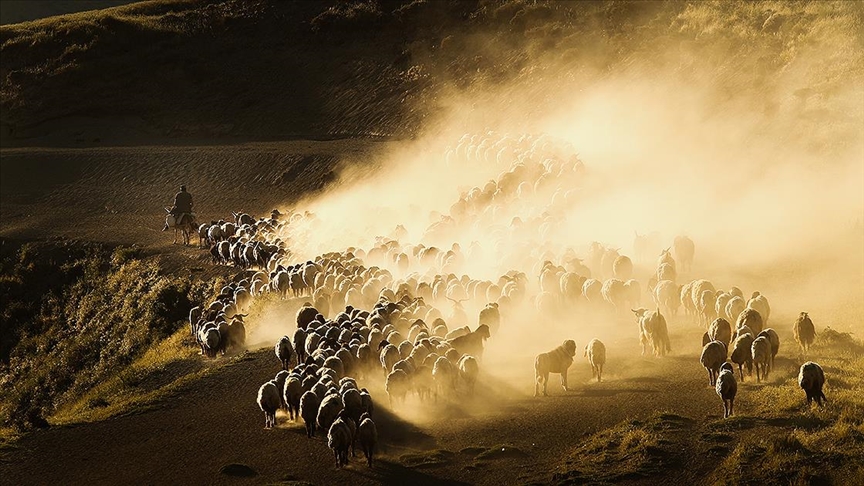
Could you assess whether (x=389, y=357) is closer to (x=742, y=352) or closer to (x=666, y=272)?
(x=742, y=352)

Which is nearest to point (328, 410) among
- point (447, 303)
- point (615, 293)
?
point (447, 303)

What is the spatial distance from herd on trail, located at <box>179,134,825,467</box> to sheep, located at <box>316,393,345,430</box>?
0.03m

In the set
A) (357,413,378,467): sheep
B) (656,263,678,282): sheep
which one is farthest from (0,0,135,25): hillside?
(357,413,378,467): sheep

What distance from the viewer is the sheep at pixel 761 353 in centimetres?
2515

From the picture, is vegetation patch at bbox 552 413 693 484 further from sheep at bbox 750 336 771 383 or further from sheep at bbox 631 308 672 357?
sheep at bbox 631 308 672 357

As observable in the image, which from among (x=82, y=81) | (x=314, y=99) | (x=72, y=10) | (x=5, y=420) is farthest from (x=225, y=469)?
(x=72, y=10)

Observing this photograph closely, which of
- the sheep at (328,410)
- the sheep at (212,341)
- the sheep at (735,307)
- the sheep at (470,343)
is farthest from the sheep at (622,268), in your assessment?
the sheep at (328,410)

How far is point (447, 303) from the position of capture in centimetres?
3522

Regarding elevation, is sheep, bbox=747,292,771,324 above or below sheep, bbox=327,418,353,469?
above

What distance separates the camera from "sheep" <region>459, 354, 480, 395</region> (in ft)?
87.7

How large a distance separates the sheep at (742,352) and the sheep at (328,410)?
8.93m

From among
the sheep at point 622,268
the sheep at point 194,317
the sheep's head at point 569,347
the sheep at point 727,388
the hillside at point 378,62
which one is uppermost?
the hillside at point 378,62

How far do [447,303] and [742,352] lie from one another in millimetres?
11952

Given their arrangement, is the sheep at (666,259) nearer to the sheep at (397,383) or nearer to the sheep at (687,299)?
the sheep at (687,299)
